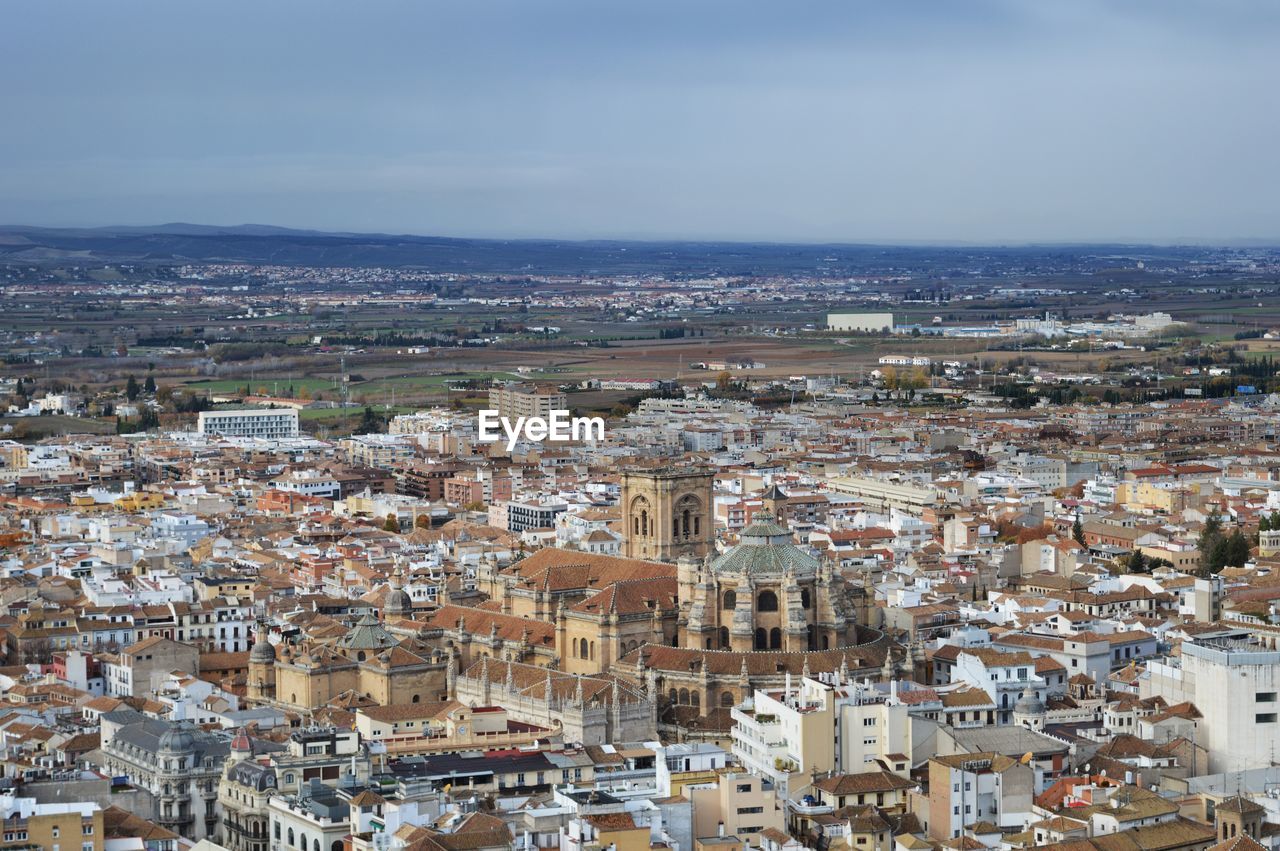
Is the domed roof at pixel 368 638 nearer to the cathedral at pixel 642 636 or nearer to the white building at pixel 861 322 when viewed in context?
the cathedral at pixel 642 636

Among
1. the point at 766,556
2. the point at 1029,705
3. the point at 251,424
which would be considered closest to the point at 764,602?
the point at 766,556

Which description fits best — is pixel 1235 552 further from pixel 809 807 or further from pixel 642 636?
pixel 809 807

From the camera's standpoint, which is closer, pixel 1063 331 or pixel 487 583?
pixel 487 583

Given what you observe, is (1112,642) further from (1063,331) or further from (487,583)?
(1063,331)

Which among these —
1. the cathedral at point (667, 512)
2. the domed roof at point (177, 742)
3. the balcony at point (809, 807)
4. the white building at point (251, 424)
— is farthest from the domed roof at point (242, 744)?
the white building at point (251, 424)

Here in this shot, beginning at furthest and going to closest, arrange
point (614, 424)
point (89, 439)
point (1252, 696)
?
1. point (614, 424)
2. point (89, 439)
3. point (1252, 696)

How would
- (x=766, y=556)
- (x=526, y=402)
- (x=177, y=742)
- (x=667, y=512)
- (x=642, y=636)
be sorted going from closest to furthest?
(x=177, y=742) < (x=766, y=556) < (x=642, y=636) < (x=667, y=512) < (x=526, y=402)

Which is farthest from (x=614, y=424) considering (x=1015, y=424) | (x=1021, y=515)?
(x=1021, y=515)
